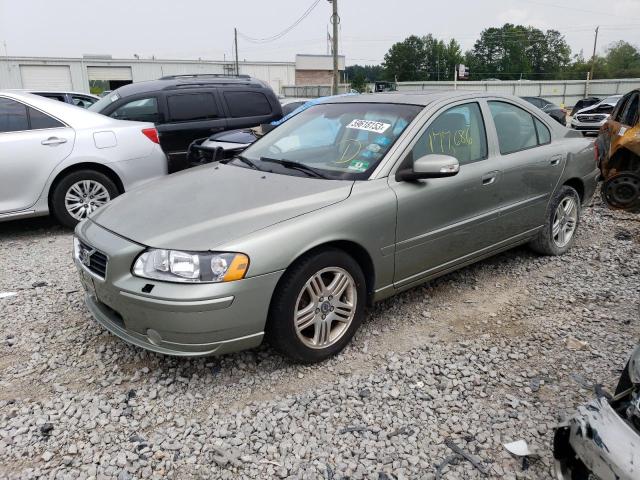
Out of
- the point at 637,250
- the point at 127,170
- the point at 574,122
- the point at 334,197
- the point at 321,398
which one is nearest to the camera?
the point at 321,398

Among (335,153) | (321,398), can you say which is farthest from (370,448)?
(335,153)

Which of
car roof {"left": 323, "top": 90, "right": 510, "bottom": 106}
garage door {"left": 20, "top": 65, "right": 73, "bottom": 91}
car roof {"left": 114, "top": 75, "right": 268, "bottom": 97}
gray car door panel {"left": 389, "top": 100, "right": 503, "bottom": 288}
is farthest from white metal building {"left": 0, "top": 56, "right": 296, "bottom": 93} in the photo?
gray car door panel {"left": 389, "top": 100, "right": 503, "bottom": 288}

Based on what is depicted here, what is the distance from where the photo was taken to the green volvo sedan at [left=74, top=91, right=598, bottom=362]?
8.84 feet

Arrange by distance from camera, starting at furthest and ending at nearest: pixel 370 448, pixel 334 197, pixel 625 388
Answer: pixel 334 197, pixel 370 448, pixel 625 388

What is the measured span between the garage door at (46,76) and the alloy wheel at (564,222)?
49.5m

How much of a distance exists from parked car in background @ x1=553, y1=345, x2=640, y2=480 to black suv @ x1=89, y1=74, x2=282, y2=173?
649 cm

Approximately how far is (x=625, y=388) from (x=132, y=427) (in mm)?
2270

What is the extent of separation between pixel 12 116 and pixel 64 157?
0.67 metres

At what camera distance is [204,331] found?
267cm

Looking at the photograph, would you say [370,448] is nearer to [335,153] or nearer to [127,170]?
[335,153]

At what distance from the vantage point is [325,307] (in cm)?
308

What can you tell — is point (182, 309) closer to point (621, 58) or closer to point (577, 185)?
point (577, 185)

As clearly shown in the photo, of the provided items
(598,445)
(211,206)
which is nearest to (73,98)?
(211,206)

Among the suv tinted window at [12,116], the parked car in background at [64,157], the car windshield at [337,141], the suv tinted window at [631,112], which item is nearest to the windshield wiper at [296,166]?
the car windshield at [337,141]
